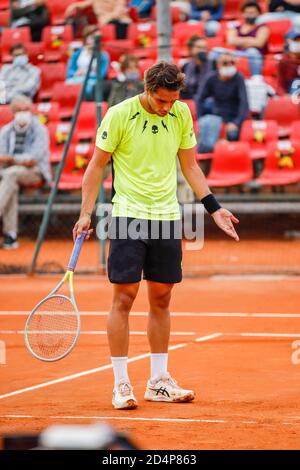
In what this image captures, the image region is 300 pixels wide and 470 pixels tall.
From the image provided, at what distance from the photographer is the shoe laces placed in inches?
250

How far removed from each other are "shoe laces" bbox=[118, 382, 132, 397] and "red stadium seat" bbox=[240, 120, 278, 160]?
372 inches

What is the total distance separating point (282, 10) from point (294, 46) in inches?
77.7

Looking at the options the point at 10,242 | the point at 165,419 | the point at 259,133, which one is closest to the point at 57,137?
the point at 10,242

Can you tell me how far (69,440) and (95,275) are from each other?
11.0 metres

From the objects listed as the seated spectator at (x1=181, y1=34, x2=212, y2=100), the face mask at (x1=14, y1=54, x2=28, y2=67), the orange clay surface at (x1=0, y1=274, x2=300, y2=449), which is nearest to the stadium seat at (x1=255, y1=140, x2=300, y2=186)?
the seated spectator at (x1=181, y1=34, x2=212, y2=100)

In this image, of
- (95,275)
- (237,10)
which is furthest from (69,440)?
(237,10)

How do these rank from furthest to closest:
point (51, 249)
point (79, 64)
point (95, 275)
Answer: point (79, 64)
point (51, 249)
point (95, 275)

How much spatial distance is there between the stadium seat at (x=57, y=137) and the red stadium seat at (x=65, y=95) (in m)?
0.56

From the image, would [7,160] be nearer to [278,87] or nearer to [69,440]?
[278,87]

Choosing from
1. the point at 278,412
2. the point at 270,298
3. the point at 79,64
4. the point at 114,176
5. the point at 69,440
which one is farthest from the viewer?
the point at 79,64

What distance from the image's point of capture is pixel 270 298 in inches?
451

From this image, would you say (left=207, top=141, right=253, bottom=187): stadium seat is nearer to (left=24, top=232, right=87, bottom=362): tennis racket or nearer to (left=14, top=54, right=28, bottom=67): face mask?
(left=14, top=54, right=28, bottom=67): face mask

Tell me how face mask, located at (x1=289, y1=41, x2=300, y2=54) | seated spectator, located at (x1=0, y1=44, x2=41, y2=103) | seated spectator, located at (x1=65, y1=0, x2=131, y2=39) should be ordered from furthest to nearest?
seated spectator, located at (x1=65, y1=0, x2=131, y2=39)
seated spectator, located at (x1=0, y1=44, x2=41, y2=103)
face mask, located at (x1=289, y1=41, x2=300, y2=54)

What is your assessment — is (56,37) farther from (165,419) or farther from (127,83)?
(165,419)
